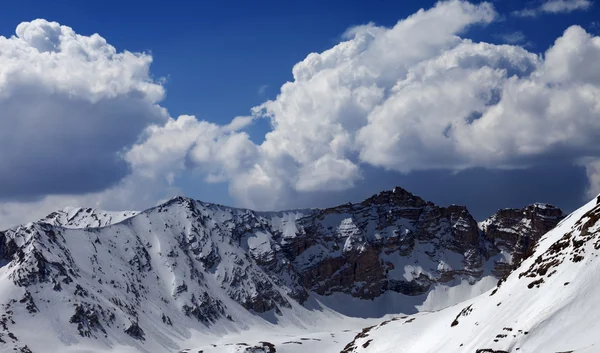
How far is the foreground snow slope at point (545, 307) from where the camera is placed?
9381 cm

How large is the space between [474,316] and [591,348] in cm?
4595

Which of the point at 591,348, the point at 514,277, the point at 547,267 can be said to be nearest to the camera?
the point at 591,348

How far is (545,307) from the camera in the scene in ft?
332

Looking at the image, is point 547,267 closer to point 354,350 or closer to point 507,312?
point 507,312

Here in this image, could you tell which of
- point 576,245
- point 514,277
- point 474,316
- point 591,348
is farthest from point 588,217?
point 591,348

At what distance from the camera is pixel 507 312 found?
112m

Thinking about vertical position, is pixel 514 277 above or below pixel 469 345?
above

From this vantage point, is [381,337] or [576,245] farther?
[381,337]

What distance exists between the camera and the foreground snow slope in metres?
93.8

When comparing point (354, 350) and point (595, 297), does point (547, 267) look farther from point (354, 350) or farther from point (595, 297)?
point (354, 350)

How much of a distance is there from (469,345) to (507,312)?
835 cm

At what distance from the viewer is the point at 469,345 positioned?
11294 cm

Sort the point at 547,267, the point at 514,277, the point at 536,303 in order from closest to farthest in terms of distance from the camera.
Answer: the point at 536,303 → the point at 547,267 → the point at 514,277

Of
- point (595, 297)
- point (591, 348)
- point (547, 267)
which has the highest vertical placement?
point (547, 267)
